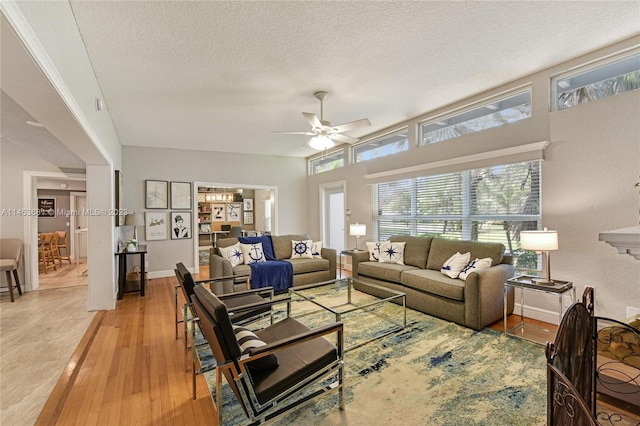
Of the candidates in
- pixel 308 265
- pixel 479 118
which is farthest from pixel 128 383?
pixel 479 118

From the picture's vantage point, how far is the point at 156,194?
6.17 m

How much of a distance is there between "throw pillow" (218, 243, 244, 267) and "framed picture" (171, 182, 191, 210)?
2.37 meters

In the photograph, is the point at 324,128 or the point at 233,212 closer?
the point at 324,128

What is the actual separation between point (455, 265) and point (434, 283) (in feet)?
1.35

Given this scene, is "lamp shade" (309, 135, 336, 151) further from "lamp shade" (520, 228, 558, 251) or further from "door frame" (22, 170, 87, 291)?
"door frame" (22, 170, 87, 291)

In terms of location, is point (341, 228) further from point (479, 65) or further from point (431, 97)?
point (479, 65)

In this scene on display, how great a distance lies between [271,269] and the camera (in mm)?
4523

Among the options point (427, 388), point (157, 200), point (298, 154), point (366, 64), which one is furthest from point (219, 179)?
point (427, 388)

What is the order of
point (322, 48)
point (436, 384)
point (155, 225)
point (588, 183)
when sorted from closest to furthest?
point (436, 384) < point (322, 48) < point (588, 183) < point (155, 225)

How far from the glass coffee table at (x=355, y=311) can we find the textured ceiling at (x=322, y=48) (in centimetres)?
236

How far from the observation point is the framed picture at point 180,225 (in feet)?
20.7

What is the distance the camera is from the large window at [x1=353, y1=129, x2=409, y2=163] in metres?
5.24

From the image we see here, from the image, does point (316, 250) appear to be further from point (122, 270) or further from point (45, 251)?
point (45, 251)

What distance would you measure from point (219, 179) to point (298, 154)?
2.04 m
